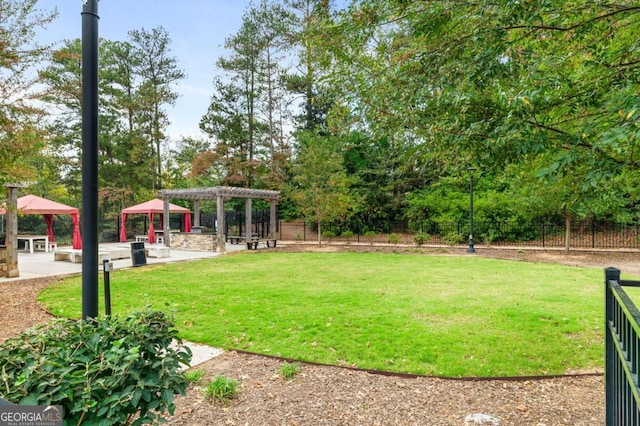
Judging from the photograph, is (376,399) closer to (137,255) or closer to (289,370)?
(289,370)

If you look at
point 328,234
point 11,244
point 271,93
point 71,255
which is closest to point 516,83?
point 11,244

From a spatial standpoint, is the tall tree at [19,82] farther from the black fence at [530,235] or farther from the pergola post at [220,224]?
the black fence at [530,235]

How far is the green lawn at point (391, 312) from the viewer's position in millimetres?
4156

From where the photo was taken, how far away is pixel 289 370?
12.2 ft

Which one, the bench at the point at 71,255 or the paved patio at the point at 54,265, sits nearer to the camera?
the paved patio at the point at 54,265

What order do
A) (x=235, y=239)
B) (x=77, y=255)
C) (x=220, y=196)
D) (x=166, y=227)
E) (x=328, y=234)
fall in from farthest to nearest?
(x=328, y=234), (x=235, y=239), (x=166, y=227), (x=220, y=196), (x=77, y=255)

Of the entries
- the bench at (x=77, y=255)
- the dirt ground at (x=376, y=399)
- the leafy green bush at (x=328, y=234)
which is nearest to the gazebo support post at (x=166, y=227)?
the bench at (x=77, y=255)

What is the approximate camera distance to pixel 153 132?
86.2 feet

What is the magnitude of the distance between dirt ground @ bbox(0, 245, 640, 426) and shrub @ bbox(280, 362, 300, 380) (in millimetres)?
52

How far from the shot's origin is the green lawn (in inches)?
164

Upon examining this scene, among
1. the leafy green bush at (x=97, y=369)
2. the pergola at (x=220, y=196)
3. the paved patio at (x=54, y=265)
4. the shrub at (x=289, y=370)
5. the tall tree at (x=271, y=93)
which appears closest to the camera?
the leafy green bush at (x=97, y=369)

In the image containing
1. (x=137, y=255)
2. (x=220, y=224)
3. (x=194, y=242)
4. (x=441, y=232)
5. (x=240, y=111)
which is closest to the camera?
(x=137, y=255)

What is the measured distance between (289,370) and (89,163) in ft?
8.59

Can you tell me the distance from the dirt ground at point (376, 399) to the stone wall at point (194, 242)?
12447mm
